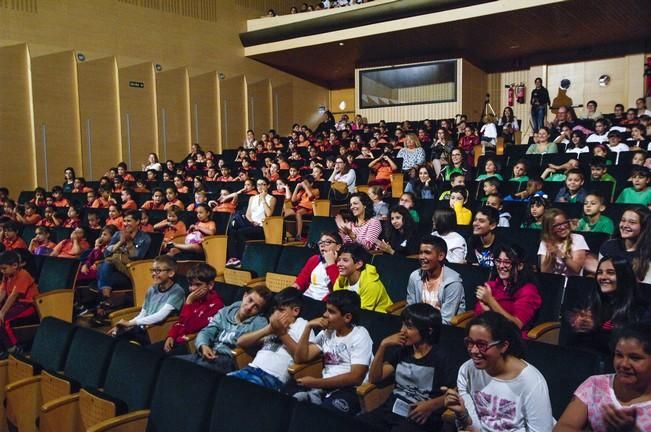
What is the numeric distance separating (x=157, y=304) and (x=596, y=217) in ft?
7.55

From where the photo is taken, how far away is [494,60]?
9.90 m

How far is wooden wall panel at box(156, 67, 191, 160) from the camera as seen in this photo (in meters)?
8.74

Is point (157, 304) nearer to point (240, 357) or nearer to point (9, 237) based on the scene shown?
point (240, 357)

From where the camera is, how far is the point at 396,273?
286 centimetres

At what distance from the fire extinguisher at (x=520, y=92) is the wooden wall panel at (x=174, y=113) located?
5.36 m

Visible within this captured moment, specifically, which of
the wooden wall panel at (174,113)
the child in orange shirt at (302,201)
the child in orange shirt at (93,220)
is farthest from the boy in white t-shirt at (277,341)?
the wooden wall panel at (174,113)

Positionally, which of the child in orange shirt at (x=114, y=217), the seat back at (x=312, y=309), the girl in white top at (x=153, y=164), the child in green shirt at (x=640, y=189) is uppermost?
the girl in white top at (x=153, y=164)

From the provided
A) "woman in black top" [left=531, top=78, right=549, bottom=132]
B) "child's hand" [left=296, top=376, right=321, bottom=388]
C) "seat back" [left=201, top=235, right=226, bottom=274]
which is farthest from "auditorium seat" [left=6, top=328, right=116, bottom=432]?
"woman in black top" [left=531, top=78, right=549, bottom=132]

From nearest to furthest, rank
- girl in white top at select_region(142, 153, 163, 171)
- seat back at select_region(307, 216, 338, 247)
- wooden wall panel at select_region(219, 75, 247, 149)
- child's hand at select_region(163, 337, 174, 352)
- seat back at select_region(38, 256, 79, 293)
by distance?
1. child's hand at select_region(163, 337, 174, 352)
2. seat back at select_region(38, 256, 79, 293)
3. seat back at select_region(307, 216, 338, 247)
4. girl in white top at select_region(142, 153, 163, 171)
5. wooden wall panel at select_region(219, 75, 247, 149)

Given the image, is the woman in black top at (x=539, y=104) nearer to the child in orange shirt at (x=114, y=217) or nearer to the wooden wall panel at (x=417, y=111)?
the wooden wall panel at (x=417, y=111)

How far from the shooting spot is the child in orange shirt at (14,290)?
3012 mm

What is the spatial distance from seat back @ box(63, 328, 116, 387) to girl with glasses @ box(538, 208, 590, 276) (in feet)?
6.23

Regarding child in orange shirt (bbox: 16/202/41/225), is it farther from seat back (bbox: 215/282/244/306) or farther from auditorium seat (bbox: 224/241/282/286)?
seat back (bbox: 215/282/244/306)

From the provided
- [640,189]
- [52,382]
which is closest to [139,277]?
[52,382]
